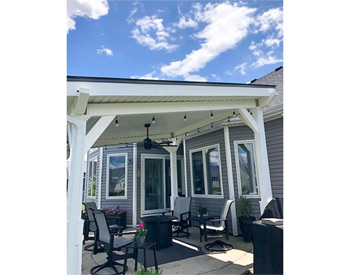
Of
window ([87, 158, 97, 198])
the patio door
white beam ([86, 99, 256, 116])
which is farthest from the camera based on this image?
window ([87, 158, 97, 198])

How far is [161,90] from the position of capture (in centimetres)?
344

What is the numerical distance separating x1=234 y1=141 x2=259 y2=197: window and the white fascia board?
6.82ft

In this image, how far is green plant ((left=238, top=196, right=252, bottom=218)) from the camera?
17.9 ft

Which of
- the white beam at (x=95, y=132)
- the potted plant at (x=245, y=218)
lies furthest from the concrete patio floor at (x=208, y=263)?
the white beam at (x=95, y=132)

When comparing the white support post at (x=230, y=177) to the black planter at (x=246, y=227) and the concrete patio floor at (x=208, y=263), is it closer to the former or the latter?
the black planter at (x=246, y=227)

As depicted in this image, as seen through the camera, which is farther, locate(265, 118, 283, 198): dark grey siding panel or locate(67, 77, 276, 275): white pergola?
locate(265, 118, 283, 198): dark grey siding panel

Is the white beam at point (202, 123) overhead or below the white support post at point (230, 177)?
overhead

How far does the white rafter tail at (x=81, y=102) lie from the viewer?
280 cm

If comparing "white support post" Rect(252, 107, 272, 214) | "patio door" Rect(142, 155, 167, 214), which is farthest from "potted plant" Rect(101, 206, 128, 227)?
"white support post" Rect(252, 107, 272, 214)

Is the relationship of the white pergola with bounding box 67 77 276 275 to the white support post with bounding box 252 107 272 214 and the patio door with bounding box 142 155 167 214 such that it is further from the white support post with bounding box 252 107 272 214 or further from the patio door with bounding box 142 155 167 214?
the patio door with bounding box 142 155 167 214

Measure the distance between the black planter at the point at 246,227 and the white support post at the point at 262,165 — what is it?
3.76ft

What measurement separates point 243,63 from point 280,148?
2.64 meters

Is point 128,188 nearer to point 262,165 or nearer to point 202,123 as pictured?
point 202,123
